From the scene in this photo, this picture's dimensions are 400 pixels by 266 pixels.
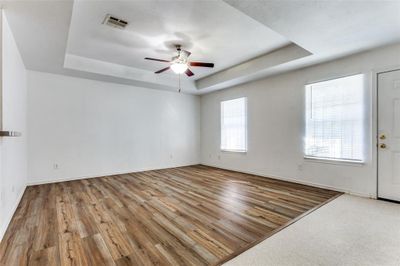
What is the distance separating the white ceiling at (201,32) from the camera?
2293mm

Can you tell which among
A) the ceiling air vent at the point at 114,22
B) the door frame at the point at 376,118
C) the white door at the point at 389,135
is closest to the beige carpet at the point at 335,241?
the white door at the point at 389,135

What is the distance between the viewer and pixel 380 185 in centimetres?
331

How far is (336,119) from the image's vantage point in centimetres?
385

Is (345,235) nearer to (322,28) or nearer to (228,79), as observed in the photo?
(322,28)

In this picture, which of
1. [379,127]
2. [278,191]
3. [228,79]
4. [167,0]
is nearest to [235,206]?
[278,191]

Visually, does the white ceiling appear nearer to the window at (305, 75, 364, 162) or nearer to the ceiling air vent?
the ceiling air vent

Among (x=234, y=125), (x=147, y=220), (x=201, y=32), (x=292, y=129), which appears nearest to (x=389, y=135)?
(x=292, y=129)

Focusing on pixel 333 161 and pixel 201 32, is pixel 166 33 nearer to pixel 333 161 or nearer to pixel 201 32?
pixel 201 32

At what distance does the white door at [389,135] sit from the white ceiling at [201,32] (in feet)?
2.27

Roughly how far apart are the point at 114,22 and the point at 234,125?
→ 419 cm

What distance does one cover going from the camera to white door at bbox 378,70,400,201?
3162 mm

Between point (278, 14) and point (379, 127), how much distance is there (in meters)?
2.75

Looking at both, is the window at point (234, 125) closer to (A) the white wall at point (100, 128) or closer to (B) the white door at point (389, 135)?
(A) the white wall at point (100, 128)

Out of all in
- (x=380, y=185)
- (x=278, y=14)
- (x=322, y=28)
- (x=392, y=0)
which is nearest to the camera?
(x=392, y=0)
